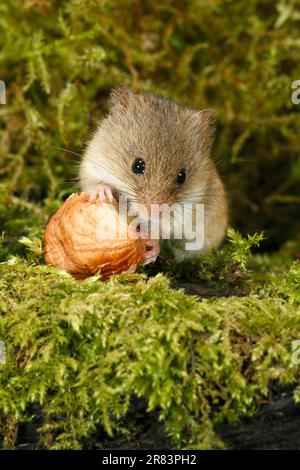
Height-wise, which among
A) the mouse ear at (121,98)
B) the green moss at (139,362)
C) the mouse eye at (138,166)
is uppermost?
the mouse ear at (121,98)

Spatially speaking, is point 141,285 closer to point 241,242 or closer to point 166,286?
point 166,286

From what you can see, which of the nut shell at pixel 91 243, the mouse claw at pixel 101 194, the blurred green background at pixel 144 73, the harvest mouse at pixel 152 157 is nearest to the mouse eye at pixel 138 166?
the harvest mouse at pixel 152 157

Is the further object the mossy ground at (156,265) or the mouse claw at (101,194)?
the mouse claw at (101,194)

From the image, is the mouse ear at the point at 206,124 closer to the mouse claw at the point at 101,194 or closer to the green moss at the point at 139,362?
the mouse claw at the point at 101,194

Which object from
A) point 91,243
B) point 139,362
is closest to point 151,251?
point 91,243

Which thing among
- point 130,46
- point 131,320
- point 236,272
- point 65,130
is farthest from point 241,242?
point 130,46

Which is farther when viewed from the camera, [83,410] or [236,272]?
[236,272]

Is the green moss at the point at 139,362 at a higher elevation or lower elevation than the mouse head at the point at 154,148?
lower

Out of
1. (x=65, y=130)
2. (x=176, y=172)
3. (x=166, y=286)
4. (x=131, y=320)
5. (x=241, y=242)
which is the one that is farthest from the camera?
(x=65, y=130)

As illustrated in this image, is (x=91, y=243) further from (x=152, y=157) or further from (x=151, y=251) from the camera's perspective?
(x=152, y=157)
